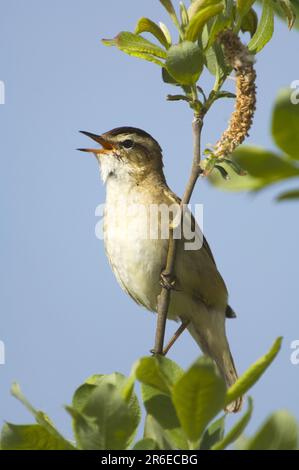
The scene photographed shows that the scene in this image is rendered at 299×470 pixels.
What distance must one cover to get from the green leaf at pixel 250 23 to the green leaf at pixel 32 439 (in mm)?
1894

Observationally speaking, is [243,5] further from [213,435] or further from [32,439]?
[32,439]

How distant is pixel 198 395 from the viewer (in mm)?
1215

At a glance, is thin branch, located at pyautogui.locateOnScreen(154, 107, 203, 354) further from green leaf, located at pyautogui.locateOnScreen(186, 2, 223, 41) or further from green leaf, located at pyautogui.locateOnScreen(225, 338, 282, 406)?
green leaf, located at pyautogui.locateOnScreen(225, 338, 282, 406)

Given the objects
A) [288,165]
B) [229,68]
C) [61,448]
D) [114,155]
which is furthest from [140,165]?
[288,165]

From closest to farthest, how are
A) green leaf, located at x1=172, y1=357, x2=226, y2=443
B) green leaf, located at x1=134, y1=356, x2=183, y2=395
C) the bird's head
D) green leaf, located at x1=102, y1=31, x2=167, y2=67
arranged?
green leaf, located at x1=172, y1=357, x2=226, y2=443 < green leaf, located at x1=134, y1=356, x2=183, y2=395 < green leaf, located at x1=102, y1=31, x2=167, y2=67 < the bird's head

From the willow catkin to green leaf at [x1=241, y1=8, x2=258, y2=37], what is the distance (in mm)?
318

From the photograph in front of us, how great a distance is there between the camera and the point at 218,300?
18.7 ft

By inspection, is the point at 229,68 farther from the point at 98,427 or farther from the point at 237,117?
the point at 98,427

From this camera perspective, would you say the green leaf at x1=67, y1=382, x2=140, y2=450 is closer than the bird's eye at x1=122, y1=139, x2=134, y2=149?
Yes

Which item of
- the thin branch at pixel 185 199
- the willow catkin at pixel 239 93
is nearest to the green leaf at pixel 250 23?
the willow catkin at pixel 239 93

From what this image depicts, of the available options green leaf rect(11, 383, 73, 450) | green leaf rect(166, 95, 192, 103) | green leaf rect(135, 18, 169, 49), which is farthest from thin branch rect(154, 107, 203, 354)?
green leaf rect(11, 383, 73, 450)

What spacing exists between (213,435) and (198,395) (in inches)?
16.0

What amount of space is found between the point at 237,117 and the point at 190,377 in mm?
1589

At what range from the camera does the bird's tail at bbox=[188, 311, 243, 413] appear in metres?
5.76
